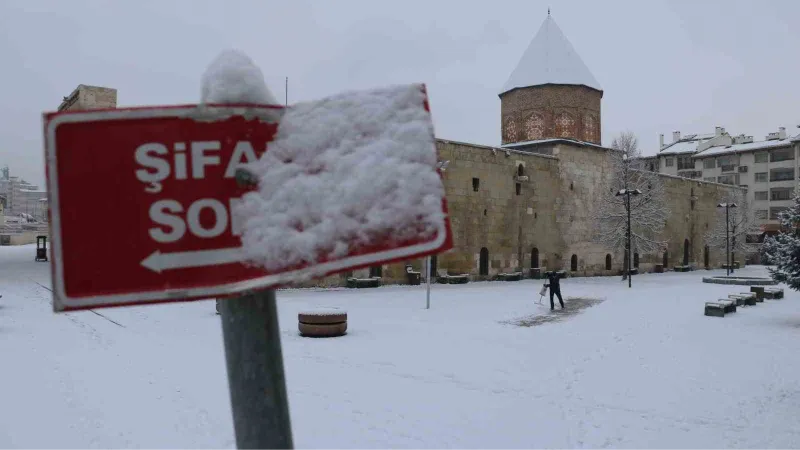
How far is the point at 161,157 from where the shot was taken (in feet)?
3.99

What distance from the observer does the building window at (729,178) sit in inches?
2270

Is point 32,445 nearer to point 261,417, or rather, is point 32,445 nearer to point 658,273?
point 261,417

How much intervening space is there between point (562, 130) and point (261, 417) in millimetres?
32470

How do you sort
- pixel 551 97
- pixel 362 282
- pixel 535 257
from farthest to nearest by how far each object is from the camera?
1. pixel 551 97
2. pixel 535 257
3. pixel 362 282

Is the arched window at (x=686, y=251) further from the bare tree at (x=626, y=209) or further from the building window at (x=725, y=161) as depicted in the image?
the building window at (x=725, y=161)

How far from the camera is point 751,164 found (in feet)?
189

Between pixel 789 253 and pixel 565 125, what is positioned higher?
pixel 565 125

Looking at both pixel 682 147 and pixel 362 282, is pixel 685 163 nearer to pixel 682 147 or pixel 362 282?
pixel 682 147

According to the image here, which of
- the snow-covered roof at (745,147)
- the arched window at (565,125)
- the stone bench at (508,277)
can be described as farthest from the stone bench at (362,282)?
the snow-covered roof at (745,147)

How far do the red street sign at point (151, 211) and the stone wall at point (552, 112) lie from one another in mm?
32111

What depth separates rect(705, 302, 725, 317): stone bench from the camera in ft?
51.6

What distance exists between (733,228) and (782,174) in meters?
19.9

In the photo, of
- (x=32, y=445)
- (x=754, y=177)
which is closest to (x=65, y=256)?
(x=32, y=445)

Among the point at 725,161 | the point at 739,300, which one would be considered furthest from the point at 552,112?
the point at 725,161
